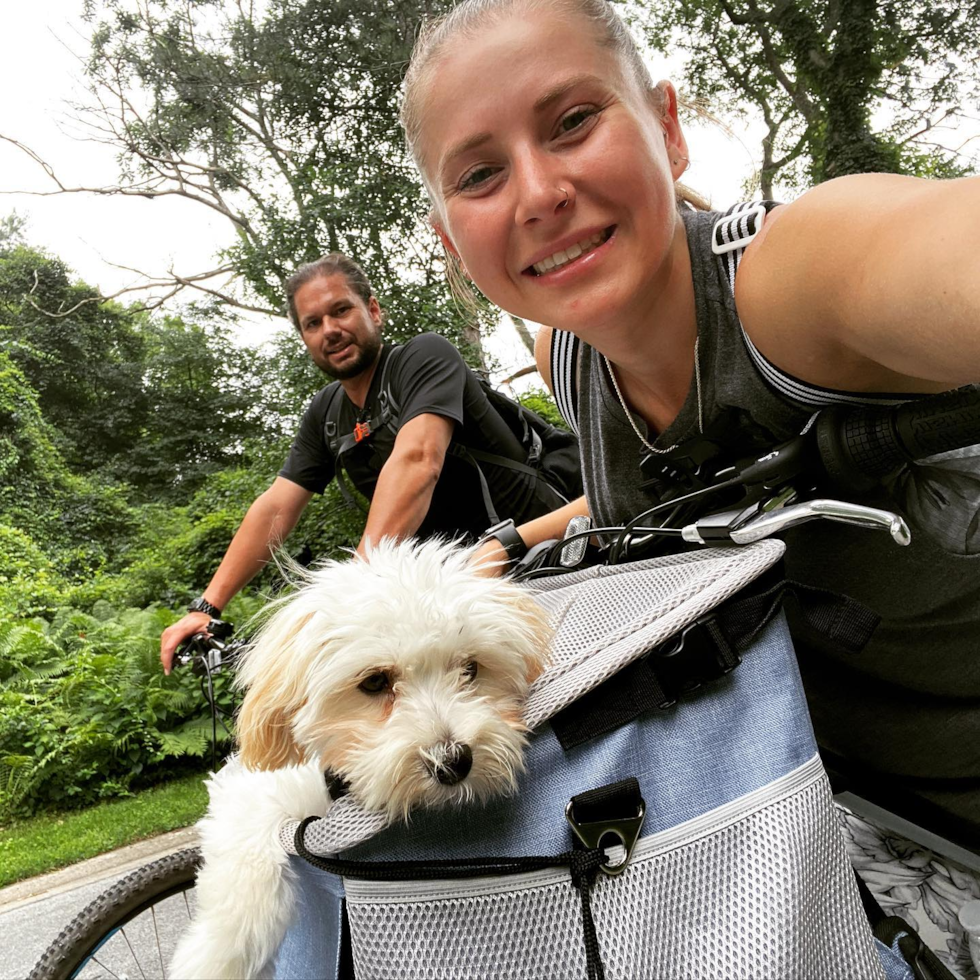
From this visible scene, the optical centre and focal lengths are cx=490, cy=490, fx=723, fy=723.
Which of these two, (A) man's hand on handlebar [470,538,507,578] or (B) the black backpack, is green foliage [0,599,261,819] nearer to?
(B) the black backpack

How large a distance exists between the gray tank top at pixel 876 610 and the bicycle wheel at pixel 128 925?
141 centimetres

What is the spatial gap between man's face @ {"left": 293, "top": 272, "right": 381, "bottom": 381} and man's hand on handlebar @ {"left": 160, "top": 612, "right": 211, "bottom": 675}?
150 centimetres

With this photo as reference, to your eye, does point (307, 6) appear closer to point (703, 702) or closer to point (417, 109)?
point (417, 109)

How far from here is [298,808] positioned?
1243 millimetres

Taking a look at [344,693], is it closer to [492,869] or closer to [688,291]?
[492,869]

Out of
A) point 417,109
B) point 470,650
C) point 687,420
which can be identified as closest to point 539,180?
point 417,109

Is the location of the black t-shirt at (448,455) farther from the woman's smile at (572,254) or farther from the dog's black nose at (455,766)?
the dog's black nose at (455,766)

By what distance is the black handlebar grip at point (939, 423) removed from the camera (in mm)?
828

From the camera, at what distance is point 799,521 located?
3.02ft

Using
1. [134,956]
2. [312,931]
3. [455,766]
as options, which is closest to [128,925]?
[134,956]

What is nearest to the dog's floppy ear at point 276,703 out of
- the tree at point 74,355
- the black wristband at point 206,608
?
the black wristband at point 206,608

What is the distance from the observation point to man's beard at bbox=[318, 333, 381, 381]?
3486 mm

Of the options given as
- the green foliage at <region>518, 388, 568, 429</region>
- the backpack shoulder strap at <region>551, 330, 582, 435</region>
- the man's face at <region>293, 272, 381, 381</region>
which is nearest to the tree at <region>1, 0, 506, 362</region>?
the green foliage at <region>518, 388, 568, 429</region>

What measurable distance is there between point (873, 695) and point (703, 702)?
0.49 metres
